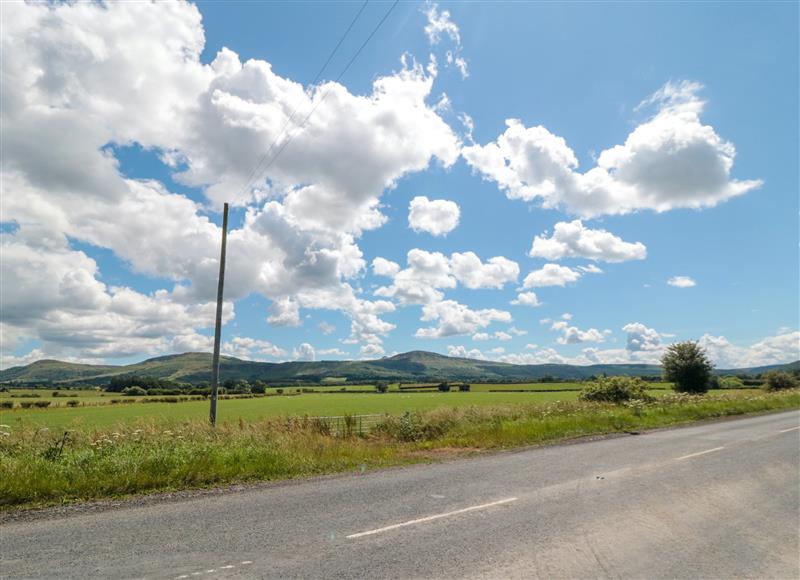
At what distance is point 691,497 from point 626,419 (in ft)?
55.0

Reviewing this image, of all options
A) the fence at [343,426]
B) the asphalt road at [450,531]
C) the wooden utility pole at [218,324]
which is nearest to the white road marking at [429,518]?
the asphalt road at [450,531]

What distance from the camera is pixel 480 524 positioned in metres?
7.06

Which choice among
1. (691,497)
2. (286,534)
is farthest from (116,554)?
(691,497)

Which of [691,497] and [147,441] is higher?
[147,441]

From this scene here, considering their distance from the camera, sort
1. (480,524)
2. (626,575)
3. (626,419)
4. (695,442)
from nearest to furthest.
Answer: (626,575) → (480,524) → (695,442) → (626,419)

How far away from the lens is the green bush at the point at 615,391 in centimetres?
3688

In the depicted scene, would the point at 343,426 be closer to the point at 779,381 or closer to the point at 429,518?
the point at 429,518

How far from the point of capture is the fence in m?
20.8

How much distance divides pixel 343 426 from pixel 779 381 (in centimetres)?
7460

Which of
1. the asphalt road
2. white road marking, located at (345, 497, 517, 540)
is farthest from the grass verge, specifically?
white road marking, located at (345, 497, 517, 540)

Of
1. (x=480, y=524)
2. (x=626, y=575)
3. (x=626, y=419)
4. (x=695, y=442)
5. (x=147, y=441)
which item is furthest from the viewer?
(x=626, y=419)

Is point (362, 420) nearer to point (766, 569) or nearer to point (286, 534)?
point (286, 534)

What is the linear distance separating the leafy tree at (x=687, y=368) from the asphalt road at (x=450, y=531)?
56308mm

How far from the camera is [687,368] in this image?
59.0m
